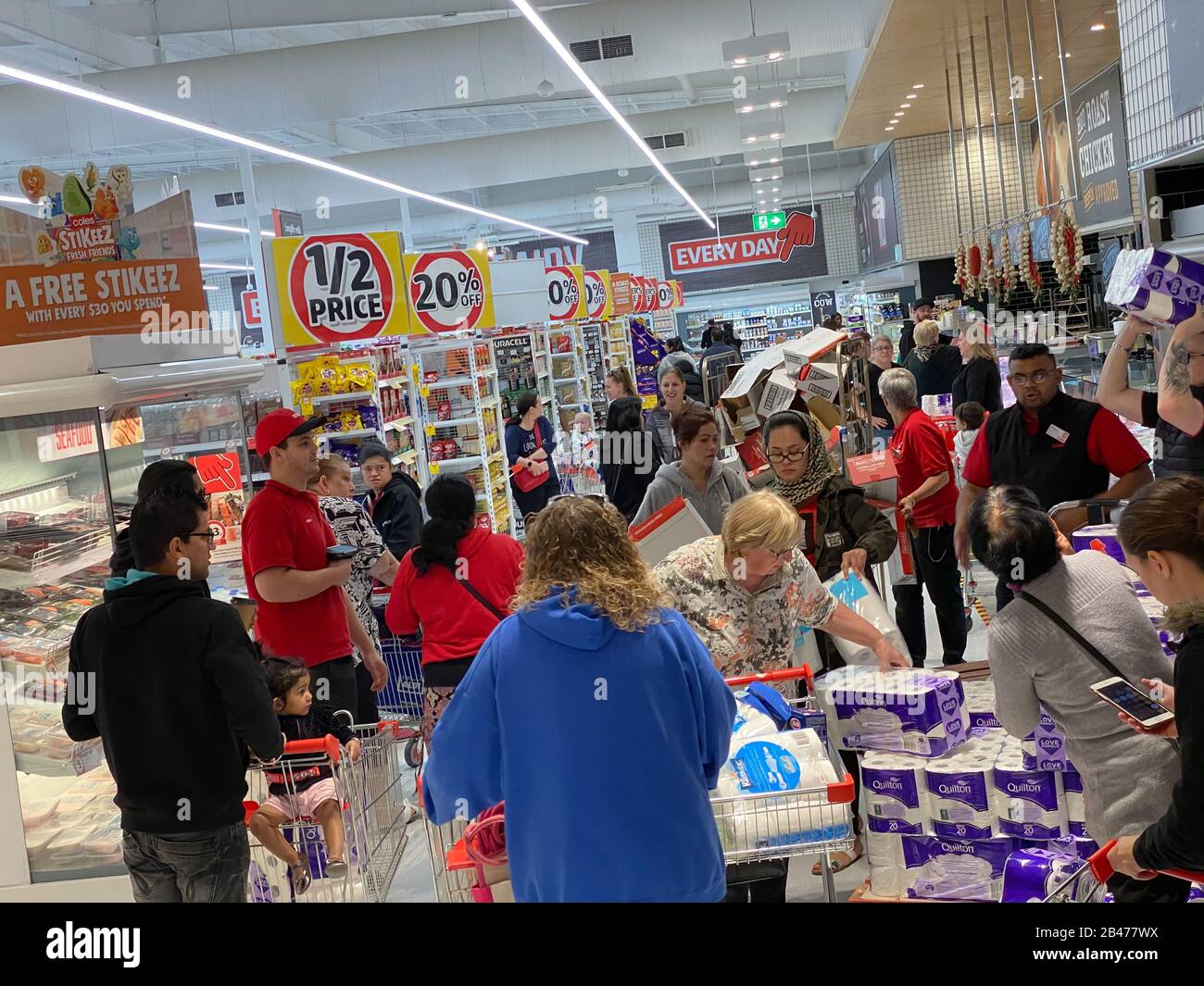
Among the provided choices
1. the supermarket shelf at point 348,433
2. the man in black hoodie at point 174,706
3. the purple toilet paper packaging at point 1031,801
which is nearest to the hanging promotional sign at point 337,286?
the supermarket shelf at point 348,433

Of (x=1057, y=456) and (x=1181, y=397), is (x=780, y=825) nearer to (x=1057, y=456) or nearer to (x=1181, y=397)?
(x=1181, y=397)

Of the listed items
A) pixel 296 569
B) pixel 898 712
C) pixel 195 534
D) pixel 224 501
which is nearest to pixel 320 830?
pixel 195 534

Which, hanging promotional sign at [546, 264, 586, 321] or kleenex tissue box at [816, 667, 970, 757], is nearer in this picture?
kleenex tissue box at [816, 667, 970, 757]

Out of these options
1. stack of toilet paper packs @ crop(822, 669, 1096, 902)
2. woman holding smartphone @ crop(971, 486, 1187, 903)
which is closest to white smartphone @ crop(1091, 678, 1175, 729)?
woman holding smartphone @ crop(971, 486, 1187, 903)

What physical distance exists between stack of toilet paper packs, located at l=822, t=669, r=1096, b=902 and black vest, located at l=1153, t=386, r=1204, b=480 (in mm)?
1225

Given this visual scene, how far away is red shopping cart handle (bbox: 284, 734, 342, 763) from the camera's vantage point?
11.6 feet

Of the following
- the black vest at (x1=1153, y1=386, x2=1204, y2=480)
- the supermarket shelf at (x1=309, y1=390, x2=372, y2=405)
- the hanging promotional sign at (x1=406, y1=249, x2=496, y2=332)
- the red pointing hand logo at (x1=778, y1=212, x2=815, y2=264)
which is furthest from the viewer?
the red pointing hand logo at (x1=778, y1=212, x2=815, y2=264)

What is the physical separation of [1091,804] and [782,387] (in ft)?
9.98

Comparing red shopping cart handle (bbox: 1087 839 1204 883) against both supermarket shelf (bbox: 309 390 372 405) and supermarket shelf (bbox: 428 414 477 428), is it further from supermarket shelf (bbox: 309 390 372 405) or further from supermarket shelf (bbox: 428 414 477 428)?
supermarket shelf (bbox: 428 414 477 428)

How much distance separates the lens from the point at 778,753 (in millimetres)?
2986

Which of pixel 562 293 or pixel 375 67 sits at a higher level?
pixel 375 67

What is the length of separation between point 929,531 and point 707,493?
1.58m

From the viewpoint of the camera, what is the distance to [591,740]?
2402 millimetres

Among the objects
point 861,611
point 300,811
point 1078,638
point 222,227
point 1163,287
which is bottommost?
A: point 300,811
